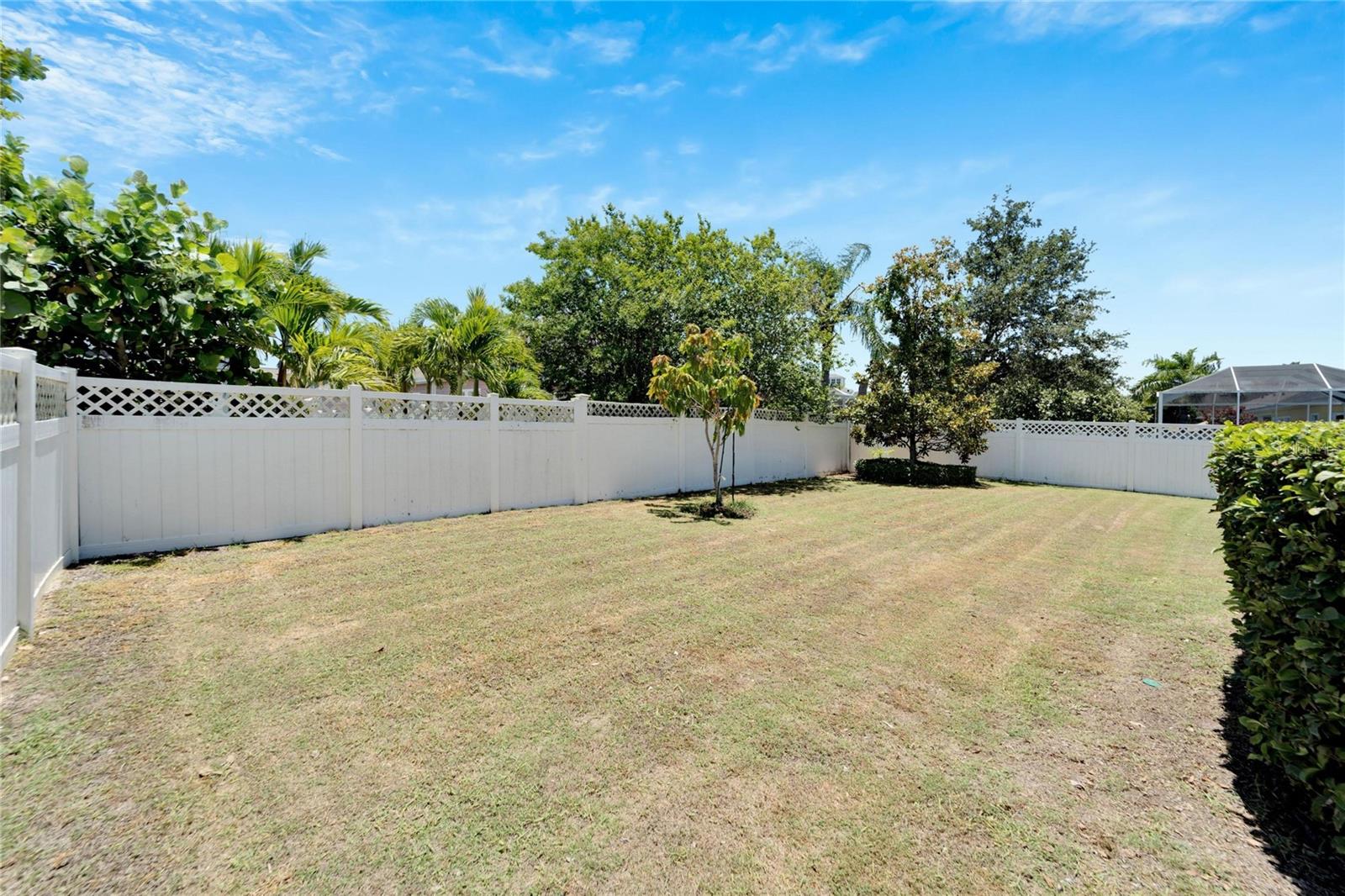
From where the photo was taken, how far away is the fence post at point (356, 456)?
6.62 m

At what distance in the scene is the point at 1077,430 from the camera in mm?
14070

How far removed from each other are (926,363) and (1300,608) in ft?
44.5

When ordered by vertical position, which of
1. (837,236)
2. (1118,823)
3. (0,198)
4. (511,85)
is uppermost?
(837,236)

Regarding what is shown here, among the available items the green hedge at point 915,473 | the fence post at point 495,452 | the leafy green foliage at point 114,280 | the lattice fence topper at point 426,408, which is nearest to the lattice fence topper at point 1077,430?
the green hedge at point 915,473

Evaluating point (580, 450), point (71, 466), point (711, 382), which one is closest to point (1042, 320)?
point (711, 382)

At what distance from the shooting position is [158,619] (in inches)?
147

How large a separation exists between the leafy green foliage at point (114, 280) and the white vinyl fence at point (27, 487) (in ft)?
3.72

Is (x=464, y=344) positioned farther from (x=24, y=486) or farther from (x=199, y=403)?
(x=24, y=486)

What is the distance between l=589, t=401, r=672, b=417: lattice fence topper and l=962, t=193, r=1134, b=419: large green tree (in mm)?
13995

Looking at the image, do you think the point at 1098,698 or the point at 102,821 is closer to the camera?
the point at 102,821

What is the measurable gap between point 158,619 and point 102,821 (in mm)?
2433

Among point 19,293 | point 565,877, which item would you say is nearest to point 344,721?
point 565,877

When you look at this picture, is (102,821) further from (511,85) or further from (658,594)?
(511,85)

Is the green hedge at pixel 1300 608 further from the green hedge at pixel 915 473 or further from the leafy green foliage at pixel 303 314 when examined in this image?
the green hedge at pixel 915 473
